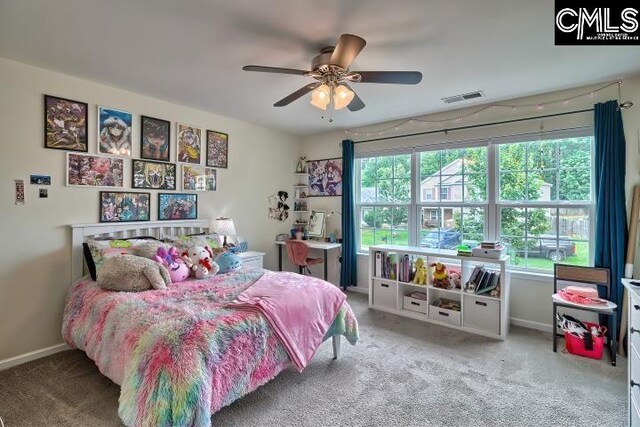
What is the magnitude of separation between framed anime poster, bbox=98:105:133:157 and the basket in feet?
14.9

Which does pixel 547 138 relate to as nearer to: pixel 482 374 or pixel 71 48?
pixel 482 374

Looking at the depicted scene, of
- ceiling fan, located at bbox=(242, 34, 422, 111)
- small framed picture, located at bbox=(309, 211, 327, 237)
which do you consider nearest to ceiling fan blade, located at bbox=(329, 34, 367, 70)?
ceiling fan, located at bbox=(242, 34, 422, 111)

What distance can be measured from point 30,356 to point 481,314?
4165 mm

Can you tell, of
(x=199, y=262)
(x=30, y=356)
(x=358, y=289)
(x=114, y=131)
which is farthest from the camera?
(x=358, y=289)

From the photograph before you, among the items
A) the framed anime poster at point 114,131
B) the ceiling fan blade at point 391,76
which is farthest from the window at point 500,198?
the framed anime poster at point 114,131

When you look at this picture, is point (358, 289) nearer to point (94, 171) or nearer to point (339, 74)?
point (339, 74)

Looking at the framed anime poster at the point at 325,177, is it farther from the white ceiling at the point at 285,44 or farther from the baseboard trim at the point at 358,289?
the white ceiling at the point at 285,44

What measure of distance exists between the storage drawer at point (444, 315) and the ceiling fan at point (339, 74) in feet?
7.83

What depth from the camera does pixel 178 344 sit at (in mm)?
1618

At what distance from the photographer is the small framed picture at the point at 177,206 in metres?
3.52

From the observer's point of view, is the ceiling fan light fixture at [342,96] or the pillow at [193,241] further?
the pillow at [193,241]

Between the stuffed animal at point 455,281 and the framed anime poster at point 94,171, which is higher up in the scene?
the framed anime poster at point 94,171

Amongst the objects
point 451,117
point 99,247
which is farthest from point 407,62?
point 99,247

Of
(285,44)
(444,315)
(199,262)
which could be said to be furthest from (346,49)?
(444,315)
